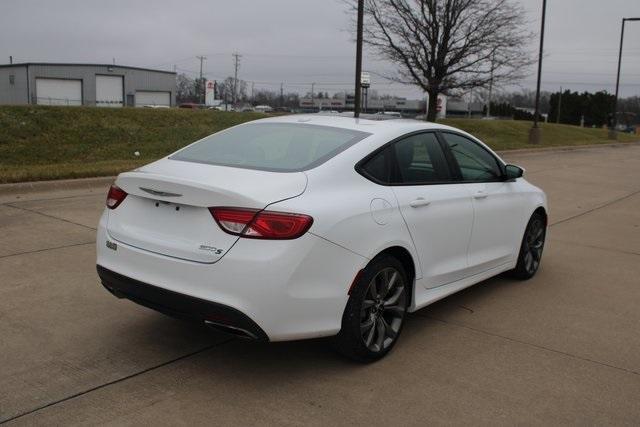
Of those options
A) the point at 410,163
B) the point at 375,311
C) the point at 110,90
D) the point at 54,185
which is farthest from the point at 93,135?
the point at 110,90

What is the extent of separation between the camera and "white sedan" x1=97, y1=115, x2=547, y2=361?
343 centimetres

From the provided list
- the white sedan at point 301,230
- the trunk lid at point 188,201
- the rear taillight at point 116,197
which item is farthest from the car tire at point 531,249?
the rear taillight at point 116,197

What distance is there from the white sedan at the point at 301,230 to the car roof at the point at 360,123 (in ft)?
0.06

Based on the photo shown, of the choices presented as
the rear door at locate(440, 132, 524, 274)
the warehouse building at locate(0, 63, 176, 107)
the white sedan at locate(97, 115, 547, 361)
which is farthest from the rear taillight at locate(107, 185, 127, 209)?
the warehouse building at locate(0, 63, 176, 107)

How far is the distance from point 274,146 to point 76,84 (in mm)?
60724

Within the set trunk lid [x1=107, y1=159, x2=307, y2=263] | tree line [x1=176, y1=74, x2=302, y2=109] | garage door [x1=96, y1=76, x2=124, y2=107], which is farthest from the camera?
tree line [x1=176, y1=74, x2=302, y2=109]

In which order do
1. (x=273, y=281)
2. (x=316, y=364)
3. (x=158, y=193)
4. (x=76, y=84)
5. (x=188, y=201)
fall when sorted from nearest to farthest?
(x=273, y=281) < (x=188, y=201) < (x=158, y=193) < (x=316, y=364) < (x=76, y=84)

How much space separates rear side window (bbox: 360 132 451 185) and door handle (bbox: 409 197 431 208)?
0.45 feet

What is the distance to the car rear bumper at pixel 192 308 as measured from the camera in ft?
11.2

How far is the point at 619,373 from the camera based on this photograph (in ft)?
13.4

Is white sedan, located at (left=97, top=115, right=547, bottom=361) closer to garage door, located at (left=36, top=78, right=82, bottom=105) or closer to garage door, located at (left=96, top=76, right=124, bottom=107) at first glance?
garage door, located at (left=36, top=78, right=82, bottom=105)

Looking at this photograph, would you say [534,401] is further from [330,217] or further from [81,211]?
[81,211]

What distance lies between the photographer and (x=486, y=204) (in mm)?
5203

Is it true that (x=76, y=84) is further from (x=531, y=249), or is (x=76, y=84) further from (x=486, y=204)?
(x=486, y=204)
